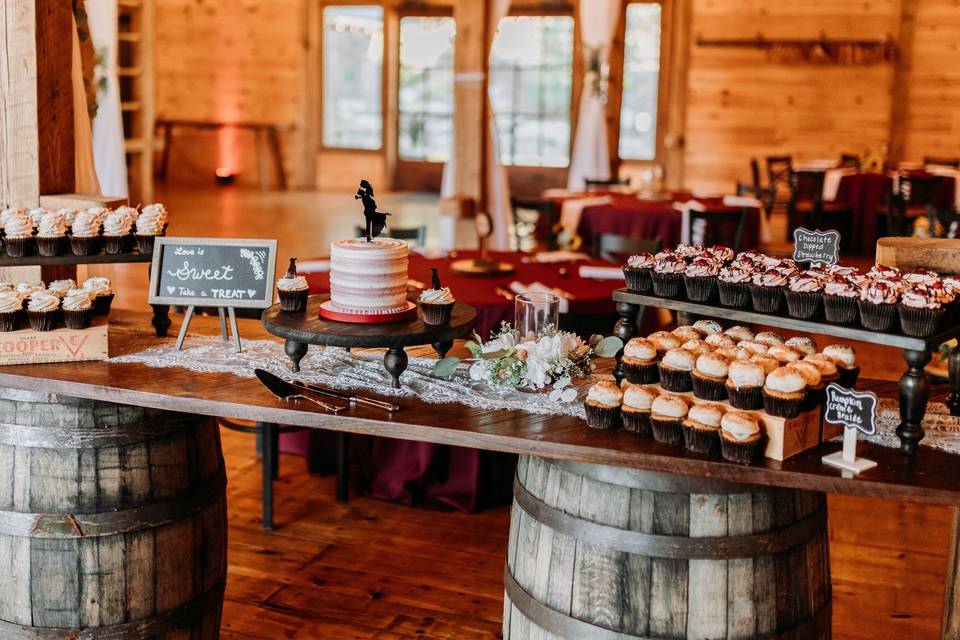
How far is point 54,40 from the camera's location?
3184mm

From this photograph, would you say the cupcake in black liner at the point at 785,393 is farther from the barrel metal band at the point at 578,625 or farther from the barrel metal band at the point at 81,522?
the barrel metal band at the point at 81,522

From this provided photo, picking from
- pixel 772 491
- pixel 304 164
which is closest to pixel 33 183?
pixel 772 491

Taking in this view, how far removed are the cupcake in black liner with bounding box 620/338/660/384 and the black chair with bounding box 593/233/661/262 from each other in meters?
2.68

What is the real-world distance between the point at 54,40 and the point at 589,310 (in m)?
2.12

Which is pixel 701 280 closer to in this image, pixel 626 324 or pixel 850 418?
pixel 626 324

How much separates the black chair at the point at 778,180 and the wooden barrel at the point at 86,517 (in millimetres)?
8669

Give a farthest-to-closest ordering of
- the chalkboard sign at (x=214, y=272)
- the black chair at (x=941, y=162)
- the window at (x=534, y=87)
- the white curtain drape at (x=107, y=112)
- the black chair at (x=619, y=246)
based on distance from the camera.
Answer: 1. the window at (x=534, y=87)
2. the black chair at (x=941, y=162)
3. the white curtain drape at (x=107, y=112)
4. the black chair at (x=619, y=246)
5. the chalkboard sign at (x=214, y=272)

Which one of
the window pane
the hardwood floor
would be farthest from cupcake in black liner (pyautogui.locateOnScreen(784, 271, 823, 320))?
the window pane

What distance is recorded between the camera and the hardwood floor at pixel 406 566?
3119 mm

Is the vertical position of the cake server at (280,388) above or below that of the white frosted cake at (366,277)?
below

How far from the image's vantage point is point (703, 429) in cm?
200

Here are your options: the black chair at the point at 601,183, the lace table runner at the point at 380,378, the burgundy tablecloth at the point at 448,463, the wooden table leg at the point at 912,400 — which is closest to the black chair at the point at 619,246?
the burgundy tablecloth at the point at 448,463

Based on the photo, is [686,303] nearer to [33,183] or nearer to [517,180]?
[33,183]

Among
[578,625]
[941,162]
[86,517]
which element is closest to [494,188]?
[86,517]
